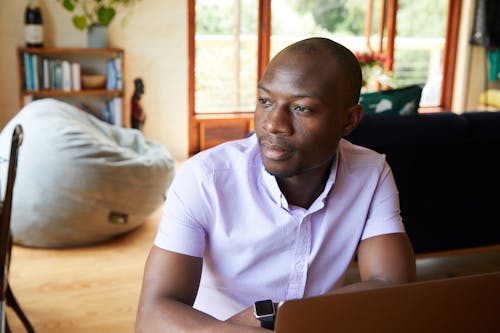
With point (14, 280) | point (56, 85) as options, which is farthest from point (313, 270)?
Answer: point (56, 85)

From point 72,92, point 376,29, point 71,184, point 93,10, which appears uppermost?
point 93,10

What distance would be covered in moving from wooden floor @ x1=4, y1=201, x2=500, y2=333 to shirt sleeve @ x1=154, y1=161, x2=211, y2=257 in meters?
1.38

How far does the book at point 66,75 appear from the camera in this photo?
15.0ft

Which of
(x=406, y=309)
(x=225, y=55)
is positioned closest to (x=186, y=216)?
(x=406, y=309)

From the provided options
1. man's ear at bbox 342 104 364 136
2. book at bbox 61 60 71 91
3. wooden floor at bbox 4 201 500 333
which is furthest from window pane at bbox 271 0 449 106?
man's ear at bbox 342 104 364 136

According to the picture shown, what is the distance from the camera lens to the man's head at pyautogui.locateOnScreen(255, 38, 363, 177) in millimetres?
1085

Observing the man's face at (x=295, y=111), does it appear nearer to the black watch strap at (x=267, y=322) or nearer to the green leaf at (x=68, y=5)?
the black watch strap at (x=267, y=322)

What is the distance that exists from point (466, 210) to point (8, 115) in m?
3.66

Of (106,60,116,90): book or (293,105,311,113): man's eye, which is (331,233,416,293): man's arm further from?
(106,60,116,90): book

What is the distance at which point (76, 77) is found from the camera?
4.63 meters

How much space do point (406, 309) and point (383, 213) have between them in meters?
0.56

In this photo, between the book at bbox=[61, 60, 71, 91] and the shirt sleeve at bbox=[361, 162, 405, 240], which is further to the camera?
the book at bbox=[61, 60, 71, 91]

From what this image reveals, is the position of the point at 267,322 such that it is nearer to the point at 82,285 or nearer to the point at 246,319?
the point at 246,319

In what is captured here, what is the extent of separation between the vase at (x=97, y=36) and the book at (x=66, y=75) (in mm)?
265
